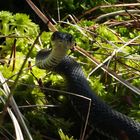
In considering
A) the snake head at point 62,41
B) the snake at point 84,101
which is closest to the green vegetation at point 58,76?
the snake at point 84,101

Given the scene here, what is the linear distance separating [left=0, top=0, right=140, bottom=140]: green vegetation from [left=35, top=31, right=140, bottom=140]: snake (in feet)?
0.27

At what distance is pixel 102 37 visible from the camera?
3.85 meters

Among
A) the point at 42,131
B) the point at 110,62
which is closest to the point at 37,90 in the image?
the point at 42,131

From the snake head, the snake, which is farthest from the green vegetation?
the snake head

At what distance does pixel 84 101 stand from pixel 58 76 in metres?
0.47

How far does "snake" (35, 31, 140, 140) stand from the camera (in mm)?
2990

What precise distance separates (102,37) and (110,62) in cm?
29

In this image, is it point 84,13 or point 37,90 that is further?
point 84,13

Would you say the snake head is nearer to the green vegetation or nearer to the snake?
the snake

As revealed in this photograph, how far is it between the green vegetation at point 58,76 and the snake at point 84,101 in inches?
3.3

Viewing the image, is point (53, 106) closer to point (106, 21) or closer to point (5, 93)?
point (5, 93)

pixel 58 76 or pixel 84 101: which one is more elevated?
pixel 58 76

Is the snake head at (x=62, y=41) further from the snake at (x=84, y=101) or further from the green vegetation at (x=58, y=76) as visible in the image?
the green vegetation at (x=58, y=76)

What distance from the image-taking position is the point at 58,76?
3.56 metres
